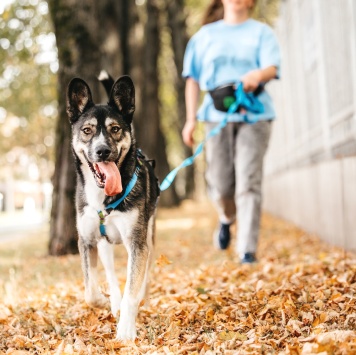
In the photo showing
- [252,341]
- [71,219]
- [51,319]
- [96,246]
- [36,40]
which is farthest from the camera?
[36,40]

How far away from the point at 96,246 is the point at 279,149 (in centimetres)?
1183

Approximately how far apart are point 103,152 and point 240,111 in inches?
113

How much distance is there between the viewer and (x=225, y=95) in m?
6.26

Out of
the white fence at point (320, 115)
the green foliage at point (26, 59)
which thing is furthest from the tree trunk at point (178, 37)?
the white fence at point (320, 115)

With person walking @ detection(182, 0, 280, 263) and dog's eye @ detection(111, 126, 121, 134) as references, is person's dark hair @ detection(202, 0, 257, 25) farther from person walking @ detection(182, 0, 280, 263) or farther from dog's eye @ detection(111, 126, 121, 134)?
dog's eye @ detection(111, 126, 121, 134)

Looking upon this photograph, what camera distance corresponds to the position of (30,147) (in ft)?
131

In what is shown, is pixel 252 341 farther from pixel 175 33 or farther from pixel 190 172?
pixel 190 172

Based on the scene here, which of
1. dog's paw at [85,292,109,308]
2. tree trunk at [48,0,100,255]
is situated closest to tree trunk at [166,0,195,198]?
tree trunk at [48,0,100,255]

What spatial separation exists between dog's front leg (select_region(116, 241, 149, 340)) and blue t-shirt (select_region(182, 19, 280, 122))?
2815mm

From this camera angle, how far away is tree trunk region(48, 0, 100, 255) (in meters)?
8.41

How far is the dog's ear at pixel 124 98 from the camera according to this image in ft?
13.3

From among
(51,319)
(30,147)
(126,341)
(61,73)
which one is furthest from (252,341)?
(30,147)

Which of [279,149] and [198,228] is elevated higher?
[279,149]

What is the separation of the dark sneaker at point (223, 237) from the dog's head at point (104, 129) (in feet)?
11.9
